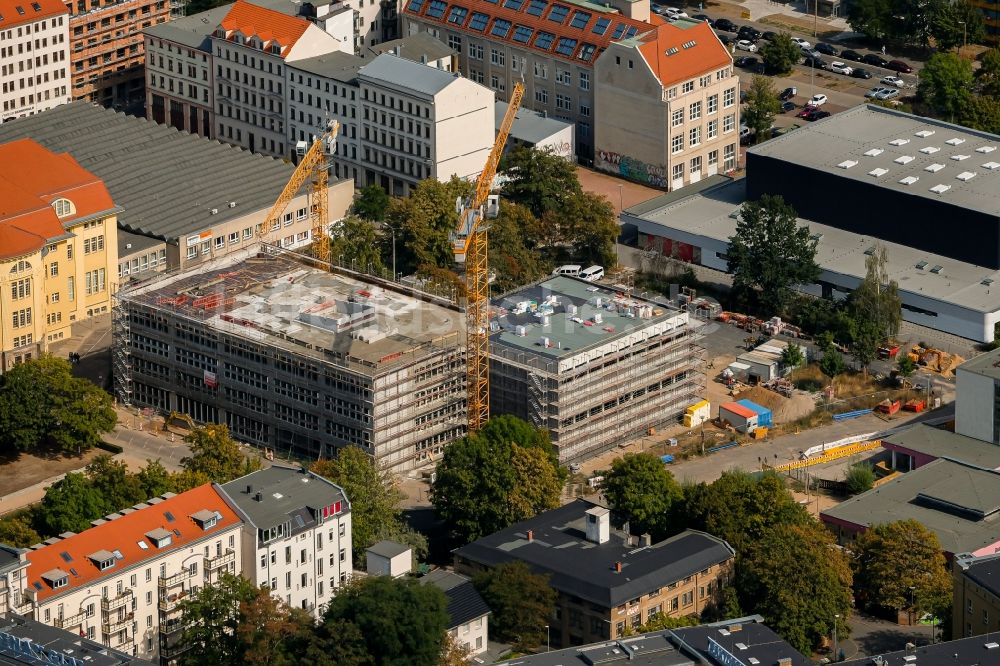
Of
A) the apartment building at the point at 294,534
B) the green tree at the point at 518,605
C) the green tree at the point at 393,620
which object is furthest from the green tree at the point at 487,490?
the green tree at the point at 393,620

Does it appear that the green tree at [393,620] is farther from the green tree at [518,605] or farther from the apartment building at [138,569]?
the apartment building at [138,569]

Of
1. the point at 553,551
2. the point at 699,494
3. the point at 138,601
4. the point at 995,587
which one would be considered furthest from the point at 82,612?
the point at 995,587

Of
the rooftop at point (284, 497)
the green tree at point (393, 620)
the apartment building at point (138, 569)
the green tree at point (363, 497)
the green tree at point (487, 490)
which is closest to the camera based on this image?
the green tree at point (393, 620)

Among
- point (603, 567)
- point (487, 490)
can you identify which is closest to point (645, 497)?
point (603, 567)

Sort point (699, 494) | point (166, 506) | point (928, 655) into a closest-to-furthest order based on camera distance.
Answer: point (928, 655) < point (166, 506) < point (699, 494)

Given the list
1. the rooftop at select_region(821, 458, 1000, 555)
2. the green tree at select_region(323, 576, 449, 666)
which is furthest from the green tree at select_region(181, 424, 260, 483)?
the rooftop at select_region(821, 458, 1000, 555)

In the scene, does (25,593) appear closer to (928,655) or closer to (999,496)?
(928,655)

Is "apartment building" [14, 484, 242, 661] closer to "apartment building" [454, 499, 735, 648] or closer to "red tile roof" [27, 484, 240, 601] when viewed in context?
"red tile roof" [27, 484, 240, 601]

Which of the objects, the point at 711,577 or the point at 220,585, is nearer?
the point at 220,585
